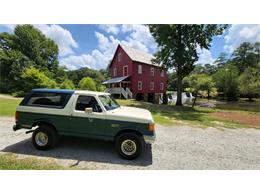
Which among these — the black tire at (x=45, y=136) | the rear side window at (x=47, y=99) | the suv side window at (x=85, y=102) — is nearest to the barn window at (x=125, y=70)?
the rear side window at (x=47, y=99)

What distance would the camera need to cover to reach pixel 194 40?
2216 cm

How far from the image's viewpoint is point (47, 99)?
5832 millimetres

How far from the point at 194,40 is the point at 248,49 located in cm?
5271

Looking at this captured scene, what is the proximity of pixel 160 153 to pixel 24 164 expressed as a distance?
3997 mm

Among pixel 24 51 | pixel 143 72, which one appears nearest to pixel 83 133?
pixel 143 72

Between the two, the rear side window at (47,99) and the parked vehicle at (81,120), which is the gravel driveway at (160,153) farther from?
the rear side window at (47,99)

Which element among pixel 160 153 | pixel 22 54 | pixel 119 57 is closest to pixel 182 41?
pixel 119 57

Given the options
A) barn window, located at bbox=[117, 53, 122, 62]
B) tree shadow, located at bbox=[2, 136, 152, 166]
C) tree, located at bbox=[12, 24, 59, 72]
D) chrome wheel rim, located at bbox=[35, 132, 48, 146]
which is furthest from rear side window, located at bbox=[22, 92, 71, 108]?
tree, located at bbox=[12, 24, 59, 72]

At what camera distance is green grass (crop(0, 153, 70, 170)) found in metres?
4.45

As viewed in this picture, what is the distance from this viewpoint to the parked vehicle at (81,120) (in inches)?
204

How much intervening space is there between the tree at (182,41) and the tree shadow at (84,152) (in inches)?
716

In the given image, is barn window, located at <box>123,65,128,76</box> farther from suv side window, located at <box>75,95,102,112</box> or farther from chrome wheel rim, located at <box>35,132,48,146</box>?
chrome wheel rim, located at <box>35,132,48,146</box>

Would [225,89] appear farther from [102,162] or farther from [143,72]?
[102,162]

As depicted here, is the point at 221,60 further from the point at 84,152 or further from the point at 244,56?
the point at 84,152
